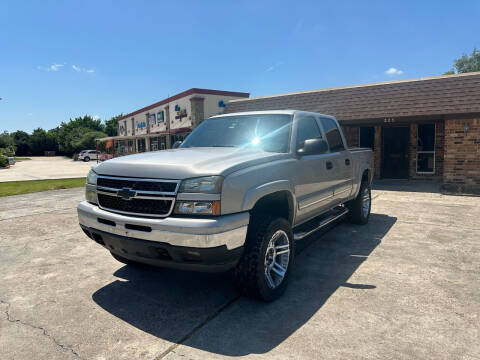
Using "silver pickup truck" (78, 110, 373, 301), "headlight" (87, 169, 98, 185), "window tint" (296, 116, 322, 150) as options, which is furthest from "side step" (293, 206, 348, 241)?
"headlight" (87, 169, 98, 185)

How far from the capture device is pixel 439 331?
2867 millimetres

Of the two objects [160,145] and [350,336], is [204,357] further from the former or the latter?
[160,145]

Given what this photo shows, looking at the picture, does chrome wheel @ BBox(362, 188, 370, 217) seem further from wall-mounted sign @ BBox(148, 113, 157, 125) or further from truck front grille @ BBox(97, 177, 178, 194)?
wall-mounted sign @ BBox(148, 113, 157, 125)

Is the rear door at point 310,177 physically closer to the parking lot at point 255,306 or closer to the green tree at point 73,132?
the parking lot at point 255,306

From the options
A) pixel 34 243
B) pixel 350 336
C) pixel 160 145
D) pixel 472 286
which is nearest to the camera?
pixel 350 336

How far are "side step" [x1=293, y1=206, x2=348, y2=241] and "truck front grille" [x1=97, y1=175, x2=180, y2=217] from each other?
1.59 metres

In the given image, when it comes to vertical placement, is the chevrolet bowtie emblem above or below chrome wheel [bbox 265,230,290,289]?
above

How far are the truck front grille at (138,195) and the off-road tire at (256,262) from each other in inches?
34.4

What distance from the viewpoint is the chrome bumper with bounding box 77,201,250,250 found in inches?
109

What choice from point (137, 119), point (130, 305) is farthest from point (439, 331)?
point (137, 119)

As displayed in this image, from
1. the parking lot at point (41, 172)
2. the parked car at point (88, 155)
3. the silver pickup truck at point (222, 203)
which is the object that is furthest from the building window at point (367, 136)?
the parked car at point (88, 155)

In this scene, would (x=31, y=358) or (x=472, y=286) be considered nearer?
(x=31, y=358)

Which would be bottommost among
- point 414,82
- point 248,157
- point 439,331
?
point 439,331

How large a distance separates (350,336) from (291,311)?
61cm
